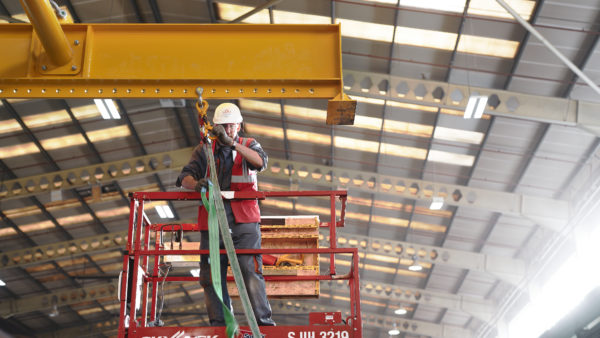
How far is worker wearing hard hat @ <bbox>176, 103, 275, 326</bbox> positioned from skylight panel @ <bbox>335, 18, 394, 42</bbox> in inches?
395

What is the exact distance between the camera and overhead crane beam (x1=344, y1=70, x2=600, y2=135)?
15.1 m

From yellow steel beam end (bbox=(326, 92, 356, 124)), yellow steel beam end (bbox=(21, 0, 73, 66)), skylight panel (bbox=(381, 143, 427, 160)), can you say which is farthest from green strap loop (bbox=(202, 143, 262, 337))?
skylight panel (bbox=(381, 143, 427, 160))

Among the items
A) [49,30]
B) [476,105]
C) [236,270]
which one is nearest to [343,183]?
[476,105]

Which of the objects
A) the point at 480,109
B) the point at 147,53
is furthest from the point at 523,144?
the point at 147,53

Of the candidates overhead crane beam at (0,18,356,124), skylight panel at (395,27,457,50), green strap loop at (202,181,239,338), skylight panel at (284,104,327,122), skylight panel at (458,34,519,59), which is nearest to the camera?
green strap loop at (202,181,239,338)

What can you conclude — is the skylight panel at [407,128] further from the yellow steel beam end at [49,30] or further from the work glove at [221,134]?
the work glove at [221,134]

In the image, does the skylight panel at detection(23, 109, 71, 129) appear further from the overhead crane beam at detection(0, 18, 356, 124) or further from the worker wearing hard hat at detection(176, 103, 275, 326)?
the worker wearing hard hat at detection(176, 103, 275, 326)

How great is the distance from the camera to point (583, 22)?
14.1 m

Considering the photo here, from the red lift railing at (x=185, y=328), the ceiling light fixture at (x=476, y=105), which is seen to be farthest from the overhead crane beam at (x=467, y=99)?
the red lift railing at (x=185, y=328)

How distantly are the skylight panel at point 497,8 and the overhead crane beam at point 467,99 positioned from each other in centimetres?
198

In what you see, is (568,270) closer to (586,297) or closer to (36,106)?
(586,297)

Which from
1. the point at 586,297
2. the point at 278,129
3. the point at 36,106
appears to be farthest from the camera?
the point at 278,129

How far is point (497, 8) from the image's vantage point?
14.5 metres

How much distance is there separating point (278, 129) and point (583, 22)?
1043 centimetres
